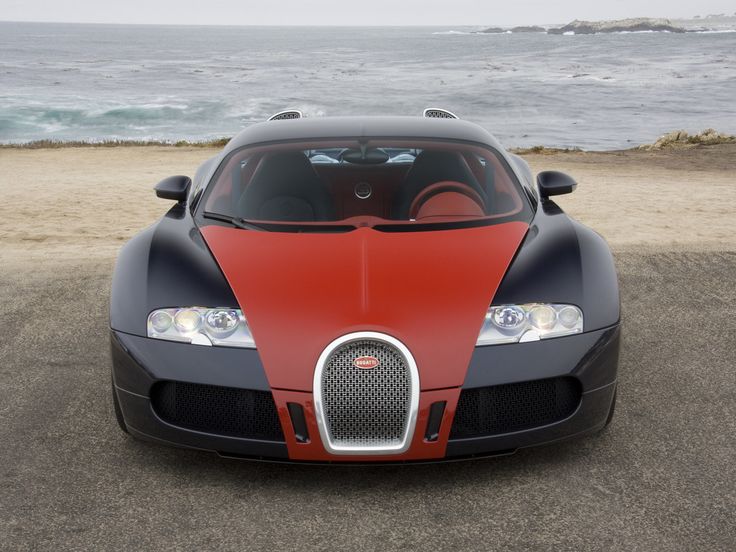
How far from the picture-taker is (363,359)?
11.1 ft

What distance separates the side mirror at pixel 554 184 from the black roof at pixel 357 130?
0.30m

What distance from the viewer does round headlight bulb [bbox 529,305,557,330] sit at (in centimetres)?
361

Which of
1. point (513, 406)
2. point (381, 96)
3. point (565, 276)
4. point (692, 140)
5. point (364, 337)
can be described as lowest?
point (381, 96)

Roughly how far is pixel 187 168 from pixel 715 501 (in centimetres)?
1570

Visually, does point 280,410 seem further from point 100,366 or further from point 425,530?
point 100,366

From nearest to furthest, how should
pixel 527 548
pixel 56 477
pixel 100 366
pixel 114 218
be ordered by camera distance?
1. pixel 527 548
2. pixel 56 477
3. pixel 100 366
4. pixel 114 218

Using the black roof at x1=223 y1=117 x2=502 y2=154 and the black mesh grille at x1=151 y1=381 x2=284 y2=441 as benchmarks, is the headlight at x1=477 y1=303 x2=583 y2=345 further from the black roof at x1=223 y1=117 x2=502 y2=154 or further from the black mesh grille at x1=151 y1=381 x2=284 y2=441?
the black roof at x1=223 y1=117 x2=502 y2=154

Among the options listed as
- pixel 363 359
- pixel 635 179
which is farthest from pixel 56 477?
pixel 635 179

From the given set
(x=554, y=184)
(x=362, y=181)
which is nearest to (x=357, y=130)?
(x=362, y=181)

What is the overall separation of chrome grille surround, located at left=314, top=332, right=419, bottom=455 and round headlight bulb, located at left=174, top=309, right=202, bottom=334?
22.6 inches

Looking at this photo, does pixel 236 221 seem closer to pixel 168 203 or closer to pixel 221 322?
pixel 221 322

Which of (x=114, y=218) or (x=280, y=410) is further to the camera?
(x=114, y=218)

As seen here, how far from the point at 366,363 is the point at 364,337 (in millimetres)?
99

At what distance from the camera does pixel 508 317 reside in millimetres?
3580
